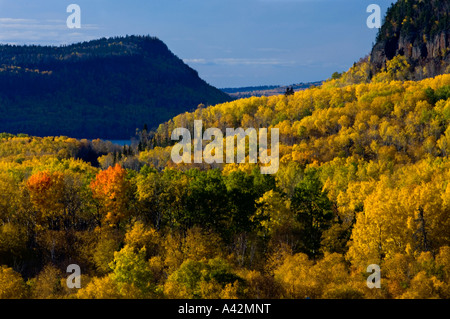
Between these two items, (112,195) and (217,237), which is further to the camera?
(112,195)

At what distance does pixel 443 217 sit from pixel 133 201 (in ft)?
159

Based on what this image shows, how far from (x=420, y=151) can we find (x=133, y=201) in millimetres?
113144

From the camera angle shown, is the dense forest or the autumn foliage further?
the autumn foliage

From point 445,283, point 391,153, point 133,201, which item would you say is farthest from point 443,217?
point 391,153

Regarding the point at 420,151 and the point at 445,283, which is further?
the point at 420,151

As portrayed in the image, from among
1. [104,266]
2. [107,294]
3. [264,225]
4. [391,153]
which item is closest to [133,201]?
[104,266]

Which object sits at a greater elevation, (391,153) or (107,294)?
(391,153)

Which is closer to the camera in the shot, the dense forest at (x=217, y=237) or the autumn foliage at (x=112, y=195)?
the dense forest at (x=217, y=237)

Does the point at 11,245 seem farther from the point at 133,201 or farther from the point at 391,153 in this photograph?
the point at 391,153

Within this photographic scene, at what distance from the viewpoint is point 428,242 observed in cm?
6650

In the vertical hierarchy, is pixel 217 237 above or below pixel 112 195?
below
